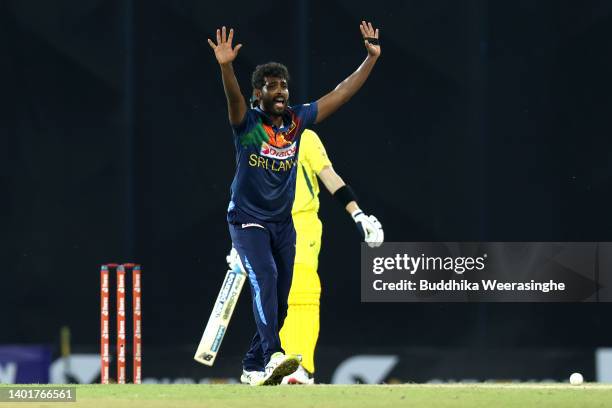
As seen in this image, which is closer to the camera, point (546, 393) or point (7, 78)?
point (546, 393)

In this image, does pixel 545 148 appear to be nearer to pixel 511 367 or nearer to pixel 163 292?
pixel 511 367

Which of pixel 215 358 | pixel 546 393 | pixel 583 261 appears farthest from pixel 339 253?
pixel 546 393

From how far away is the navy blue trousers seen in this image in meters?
6.55

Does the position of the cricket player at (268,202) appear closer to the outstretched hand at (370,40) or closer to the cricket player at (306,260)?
the outstretched hand at (370,40)

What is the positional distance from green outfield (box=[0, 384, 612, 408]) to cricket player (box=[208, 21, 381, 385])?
0.84ft

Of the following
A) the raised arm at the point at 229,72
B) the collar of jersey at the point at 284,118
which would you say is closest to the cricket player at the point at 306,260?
the collar of jersey at the point at 284,118

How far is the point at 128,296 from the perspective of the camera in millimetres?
8641

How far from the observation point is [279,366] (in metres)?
6.50

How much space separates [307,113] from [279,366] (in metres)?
1.26

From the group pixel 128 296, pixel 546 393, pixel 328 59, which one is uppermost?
pixel 328 59

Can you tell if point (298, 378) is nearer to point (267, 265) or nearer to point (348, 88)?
point (267, 265)

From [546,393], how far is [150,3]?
3683 mm

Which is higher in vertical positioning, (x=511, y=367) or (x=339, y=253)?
(x=339, y=253)

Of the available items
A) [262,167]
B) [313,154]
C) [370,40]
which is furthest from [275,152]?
[313,154]
